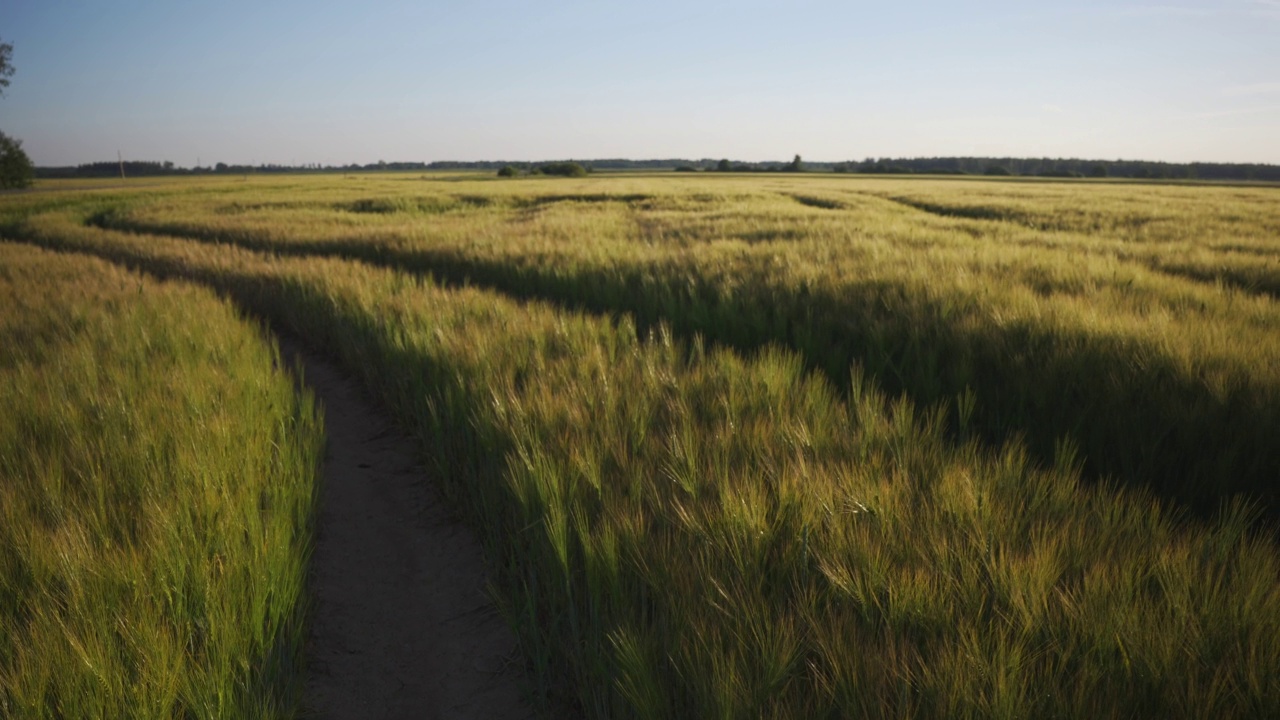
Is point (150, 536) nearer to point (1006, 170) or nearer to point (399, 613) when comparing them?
point (399, 613)

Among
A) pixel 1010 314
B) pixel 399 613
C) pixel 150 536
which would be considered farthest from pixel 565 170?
pixel 150 536

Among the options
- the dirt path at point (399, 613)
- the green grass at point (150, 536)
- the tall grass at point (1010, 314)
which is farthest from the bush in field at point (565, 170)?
the dirt path at point (399, 613)

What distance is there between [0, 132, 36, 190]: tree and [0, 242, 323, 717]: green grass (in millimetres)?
68817

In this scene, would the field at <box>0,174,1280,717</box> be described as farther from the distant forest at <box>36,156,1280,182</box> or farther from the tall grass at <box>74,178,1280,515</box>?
the distant forest at <box>36,156,1280,182</box>

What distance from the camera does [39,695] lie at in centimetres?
119

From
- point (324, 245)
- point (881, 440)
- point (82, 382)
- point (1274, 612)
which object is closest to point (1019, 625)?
point (1274, 612)

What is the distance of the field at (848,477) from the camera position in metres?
1.10

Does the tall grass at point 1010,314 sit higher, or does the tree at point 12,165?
the tree at point 12,165

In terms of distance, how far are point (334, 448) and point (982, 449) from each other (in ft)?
10.3

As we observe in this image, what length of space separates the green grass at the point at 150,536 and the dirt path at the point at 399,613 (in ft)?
0.66

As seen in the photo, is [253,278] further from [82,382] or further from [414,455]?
[414,455]

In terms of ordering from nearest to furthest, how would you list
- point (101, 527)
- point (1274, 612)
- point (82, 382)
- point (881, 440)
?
point (1274, 612), point (101, 527), point (881, 440), point (82, 382)

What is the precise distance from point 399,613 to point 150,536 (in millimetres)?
776

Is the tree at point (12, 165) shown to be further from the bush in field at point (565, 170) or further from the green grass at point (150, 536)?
the green grass at point (150, 536)
